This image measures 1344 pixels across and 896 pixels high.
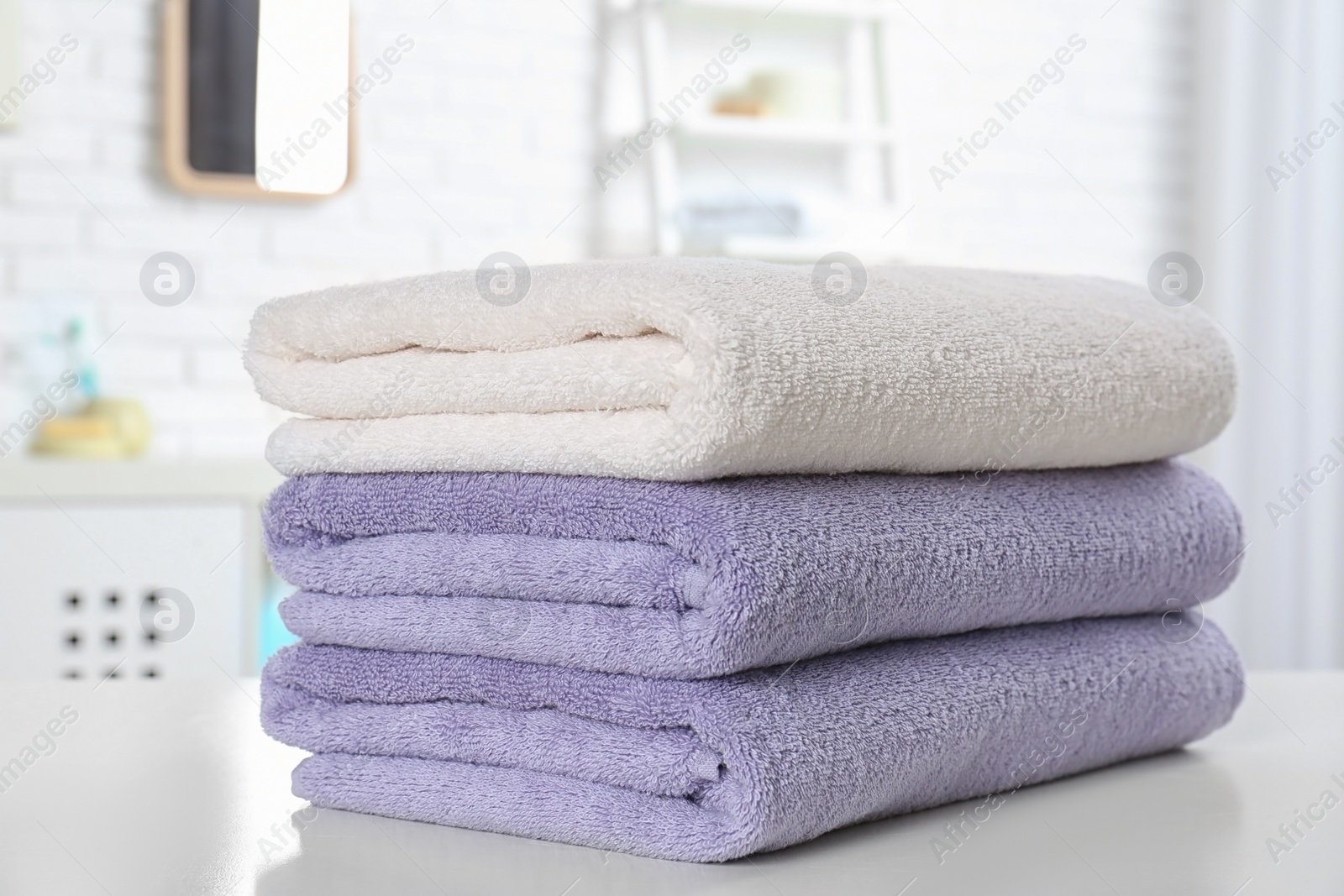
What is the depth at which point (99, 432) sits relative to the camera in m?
1.83

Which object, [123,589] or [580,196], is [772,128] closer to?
[580,196]

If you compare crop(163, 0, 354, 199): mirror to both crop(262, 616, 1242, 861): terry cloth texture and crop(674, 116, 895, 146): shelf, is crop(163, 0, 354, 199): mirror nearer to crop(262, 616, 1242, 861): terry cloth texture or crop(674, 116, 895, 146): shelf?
crop(674, 116, 895, 146): shelf

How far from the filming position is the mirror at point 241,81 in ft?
6.42

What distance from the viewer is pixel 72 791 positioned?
0.53 meters

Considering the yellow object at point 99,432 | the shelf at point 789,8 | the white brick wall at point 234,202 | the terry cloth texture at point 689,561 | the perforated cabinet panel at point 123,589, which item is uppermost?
the shelf at point 789,8

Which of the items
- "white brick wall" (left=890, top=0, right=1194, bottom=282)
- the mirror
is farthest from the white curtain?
Answer: the mirror

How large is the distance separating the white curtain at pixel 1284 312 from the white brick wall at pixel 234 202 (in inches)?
45.3

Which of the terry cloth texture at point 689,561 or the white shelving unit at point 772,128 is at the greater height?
the white shelving unit at point 772,128

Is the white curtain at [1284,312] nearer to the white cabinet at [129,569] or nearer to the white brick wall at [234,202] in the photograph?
the white brick wall at [234,202]

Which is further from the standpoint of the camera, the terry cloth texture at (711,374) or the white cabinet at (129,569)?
the white cabinet at (129,569)

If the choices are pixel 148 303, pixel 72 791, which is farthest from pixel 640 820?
pixel 148 303

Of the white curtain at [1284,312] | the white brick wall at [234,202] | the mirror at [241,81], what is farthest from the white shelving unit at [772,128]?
the white curtain at [1284,312]

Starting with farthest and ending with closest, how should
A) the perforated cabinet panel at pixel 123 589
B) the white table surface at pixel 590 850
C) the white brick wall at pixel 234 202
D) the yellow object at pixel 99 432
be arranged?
the white brick wall at pixel 234 202 → the yellow object at pixel 99 432 → the perforated cabinet panel at pixel 123 589 → the white table surface at pixel 590 850

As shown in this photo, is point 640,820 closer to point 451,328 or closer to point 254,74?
point 451,328
